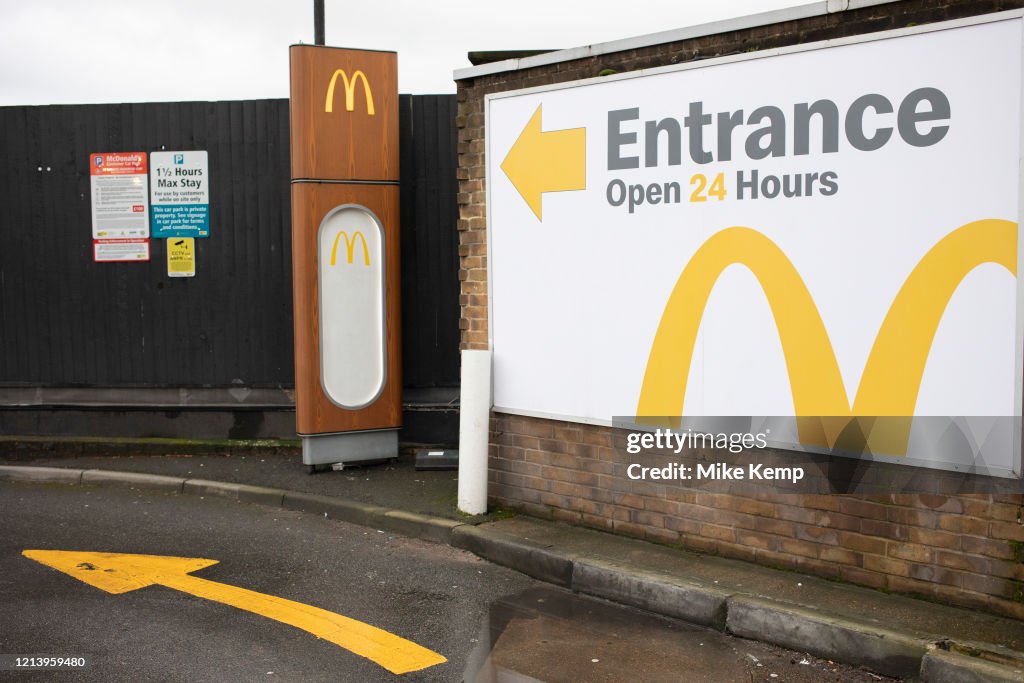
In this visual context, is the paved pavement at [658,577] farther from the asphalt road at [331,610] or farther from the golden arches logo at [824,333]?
the golden arches logo at [824,333]

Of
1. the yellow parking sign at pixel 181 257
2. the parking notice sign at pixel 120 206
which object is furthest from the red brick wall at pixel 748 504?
the parking notice sign at pixel 120 206

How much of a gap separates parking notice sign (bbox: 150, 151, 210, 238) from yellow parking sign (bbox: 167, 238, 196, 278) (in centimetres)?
6

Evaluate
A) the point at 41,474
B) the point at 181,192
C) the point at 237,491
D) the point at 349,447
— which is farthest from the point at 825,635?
the point at 181,192

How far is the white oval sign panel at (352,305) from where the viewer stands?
873 centimetres

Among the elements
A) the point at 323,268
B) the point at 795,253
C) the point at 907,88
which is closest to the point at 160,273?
the point at 323,268

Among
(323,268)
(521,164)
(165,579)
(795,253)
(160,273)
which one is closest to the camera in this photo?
(795,253)

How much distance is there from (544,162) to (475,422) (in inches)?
72.8

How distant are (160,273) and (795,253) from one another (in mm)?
6907

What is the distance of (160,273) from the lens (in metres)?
10.2

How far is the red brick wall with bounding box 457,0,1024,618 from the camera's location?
4.97 m

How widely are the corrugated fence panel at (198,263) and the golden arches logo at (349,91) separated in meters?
0.95

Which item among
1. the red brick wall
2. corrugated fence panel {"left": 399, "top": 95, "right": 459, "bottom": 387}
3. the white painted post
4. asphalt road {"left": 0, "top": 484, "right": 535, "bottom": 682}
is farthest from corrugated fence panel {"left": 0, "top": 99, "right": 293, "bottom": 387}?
the white painted post

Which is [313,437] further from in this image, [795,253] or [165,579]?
[795,253]

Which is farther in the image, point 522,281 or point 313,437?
point 313,437
